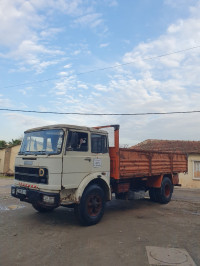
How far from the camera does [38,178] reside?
17.4ft

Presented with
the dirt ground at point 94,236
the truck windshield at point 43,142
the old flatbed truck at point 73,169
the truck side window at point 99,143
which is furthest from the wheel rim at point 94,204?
the truck windshield at point 43,142

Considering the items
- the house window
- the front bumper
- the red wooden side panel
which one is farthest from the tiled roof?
the front bumper

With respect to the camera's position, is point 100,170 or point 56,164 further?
point 100,170

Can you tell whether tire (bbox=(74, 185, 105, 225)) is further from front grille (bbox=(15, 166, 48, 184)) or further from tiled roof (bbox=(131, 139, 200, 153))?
tiled roof (bbox=(131, 139, 200, 153))

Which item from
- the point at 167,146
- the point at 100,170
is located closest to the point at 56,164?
the point at 100,170

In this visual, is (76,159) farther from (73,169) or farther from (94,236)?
(94,236)

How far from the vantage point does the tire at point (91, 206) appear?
5.40 meters

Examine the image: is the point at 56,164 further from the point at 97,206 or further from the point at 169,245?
the point at 169,245

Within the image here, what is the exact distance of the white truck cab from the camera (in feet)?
16.8

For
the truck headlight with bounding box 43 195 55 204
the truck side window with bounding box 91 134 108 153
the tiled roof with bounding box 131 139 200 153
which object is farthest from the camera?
the tiled roof with bounding box 131 139 200 153

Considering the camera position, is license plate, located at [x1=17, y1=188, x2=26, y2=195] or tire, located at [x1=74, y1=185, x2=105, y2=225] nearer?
tire, located at [x1=74, y1=185, x2=105, y2=225]

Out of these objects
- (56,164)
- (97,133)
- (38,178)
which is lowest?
(38,178)

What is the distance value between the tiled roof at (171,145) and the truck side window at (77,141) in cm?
1520

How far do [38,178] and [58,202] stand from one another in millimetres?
770
